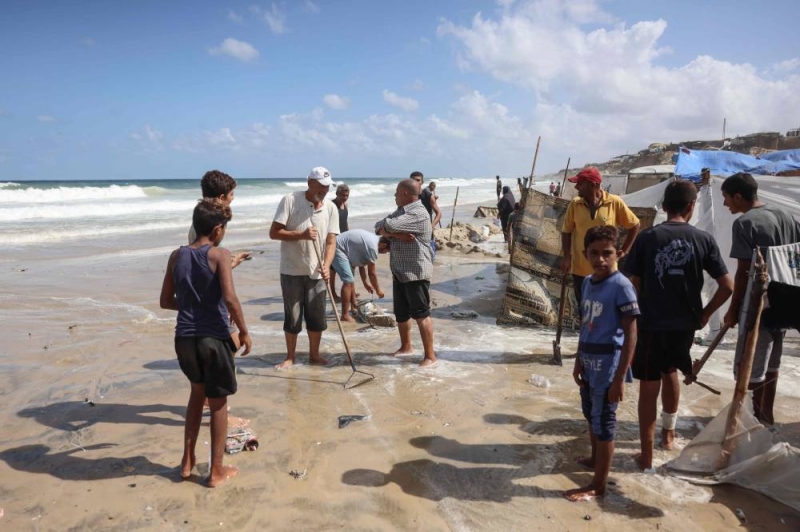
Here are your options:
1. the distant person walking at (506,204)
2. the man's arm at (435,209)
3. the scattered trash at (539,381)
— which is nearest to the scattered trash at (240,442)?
the scattered trash at (539,381)

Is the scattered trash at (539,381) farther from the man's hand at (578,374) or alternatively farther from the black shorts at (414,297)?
the man's hand at (578,374)

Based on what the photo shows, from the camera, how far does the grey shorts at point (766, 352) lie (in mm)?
3570

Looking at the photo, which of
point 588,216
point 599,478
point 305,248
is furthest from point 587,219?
Result: point 305,248

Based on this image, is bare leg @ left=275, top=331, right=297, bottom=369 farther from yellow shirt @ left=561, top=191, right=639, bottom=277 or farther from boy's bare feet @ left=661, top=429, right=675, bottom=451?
boy's bare feet @ left=661, top=429, right=675, bottom=451

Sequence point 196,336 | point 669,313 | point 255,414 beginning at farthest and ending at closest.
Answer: point 255,414, point 669,313, point 196,336

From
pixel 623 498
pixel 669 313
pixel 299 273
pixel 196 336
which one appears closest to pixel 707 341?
pixel 669 313

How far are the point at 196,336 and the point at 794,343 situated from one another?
6470mm

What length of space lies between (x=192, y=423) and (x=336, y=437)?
3.38ft

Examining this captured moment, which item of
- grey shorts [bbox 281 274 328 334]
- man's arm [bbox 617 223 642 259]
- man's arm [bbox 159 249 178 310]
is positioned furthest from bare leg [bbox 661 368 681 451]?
man's arm [bbox 159 249 178 310]

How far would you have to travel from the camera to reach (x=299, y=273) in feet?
15.6

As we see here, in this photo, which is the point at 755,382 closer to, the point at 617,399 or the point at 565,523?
the point at 617,399

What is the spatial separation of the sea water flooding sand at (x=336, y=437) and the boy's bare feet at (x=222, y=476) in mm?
51

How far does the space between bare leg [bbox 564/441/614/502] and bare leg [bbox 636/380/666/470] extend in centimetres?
44

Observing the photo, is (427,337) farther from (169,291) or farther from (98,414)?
(98,414)
